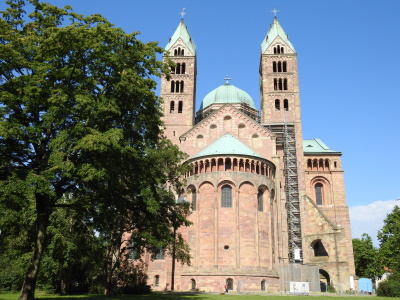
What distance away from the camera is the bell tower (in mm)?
48469

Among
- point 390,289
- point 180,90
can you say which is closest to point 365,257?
point 390,289

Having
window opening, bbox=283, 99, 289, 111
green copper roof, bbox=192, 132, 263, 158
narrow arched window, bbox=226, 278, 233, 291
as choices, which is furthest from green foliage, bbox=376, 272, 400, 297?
window opening, bbox=283, 99, 289, 111

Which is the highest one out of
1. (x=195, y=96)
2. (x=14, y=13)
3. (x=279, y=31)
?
(x=279, y=31)

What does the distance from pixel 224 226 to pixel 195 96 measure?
24364 millimetres

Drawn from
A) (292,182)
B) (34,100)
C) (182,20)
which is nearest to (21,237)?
(34,100)

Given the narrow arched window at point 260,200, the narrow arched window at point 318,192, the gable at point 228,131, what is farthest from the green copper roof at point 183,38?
the narrow arched window at point 318,192

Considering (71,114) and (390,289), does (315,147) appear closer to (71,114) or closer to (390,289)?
(390,289)

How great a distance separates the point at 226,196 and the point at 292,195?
40.9 ft

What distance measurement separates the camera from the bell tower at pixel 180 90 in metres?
48.5

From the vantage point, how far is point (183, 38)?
54.4 metres

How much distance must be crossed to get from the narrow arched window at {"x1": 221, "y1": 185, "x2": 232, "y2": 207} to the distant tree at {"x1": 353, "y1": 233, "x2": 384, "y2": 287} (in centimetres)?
3509

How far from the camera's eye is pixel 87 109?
671 inches

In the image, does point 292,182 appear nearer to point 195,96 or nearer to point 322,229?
point 322,229

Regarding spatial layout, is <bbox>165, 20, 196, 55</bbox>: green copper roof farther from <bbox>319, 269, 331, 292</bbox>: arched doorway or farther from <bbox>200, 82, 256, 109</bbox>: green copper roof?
<bbox>319, 269, 331, 292</bbox>: arched doorway
